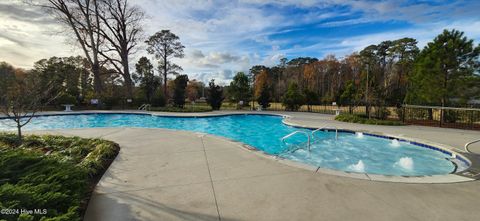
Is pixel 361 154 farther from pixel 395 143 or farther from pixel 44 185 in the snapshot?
pixel 44 185

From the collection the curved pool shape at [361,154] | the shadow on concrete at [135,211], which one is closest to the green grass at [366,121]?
the curved pool shape at [361,154]

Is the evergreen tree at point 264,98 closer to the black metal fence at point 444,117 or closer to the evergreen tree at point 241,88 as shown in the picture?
the evergreen tree at point 241,88

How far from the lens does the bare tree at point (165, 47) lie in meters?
23.1

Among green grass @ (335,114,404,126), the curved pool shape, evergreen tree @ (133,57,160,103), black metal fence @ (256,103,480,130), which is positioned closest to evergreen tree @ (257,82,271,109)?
green grass @ (335,114,404,126)

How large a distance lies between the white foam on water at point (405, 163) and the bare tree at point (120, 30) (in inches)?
848

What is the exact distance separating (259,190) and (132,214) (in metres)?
1.60

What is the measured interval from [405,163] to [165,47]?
76.9ft

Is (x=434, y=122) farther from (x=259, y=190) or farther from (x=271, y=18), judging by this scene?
(x=259, y=190)

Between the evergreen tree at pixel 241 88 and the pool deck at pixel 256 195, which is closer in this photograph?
the pool deck at pixel 256 195

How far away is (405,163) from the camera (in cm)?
566

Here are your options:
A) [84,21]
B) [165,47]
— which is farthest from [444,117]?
[84,21]

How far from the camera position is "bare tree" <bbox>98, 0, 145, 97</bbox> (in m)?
19.5

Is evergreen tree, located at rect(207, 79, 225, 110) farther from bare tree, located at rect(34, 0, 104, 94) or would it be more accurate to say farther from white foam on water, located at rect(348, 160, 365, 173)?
white foam on water, located at rect(348, 160, 365, 173)

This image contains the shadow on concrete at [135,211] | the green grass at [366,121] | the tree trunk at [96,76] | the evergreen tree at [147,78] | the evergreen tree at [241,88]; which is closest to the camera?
the shadow on concrete at [135,211]
